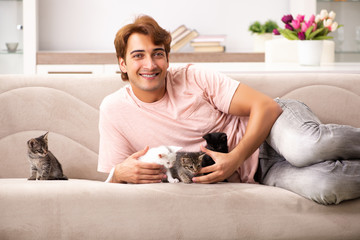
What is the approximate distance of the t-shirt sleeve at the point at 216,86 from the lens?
6.30 feet

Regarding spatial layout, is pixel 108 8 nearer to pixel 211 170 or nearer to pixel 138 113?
pixel 138 113

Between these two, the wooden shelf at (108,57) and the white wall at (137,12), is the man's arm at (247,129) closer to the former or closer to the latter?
the wooden shelf at (108,57)

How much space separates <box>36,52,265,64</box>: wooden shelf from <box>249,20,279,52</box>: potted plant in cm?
20

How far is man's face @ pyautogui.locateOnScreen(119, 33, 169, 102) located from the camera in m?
1.89

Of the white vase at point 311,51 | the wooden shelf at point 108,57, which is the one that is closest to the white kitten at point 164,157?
the white vase at point 311,51

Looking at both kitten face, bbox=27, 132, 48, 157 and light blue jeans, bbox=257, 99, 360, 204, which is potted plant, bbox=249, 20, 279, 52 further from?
kitten face, bbox=27, 132, 48, 157

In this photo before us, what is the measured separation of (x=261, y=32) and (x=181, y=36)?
2.33ft

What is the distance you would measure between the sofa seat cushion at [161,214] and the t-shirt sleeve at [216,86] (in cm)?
43

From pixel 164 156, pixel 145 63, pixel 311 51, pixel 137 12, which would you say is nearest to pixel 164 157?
pixel 164 156

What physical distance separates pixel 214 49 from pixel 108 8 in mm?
1114

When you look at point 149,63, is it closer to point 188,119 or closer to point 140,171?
point 188,119

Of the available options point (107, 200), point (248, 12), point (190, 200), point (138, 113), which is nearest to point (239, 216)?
point (190, 200)

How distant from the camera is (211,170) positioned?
173cm

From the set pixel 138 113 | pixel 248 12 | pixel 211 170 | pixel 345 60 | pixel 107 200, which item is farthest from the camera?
pixel 248 12
